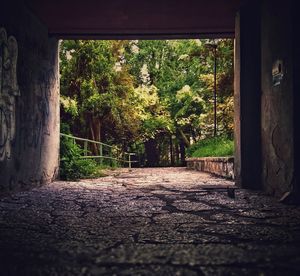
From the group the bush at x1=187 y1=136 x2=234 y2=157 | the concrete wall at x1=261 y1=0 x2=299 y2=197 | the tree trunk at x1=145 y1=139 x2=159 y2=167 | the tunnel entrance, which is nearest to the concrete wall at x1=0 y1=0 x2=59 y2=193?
the tunnel entrance

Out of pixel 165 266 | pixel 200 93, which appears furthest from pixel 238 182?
pixel 200 93

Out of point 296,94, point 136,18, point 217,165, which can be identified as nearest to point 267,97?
point 296,94

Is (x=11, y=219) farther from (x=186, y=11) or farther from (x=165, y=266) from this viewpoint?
(x=186, y=11)

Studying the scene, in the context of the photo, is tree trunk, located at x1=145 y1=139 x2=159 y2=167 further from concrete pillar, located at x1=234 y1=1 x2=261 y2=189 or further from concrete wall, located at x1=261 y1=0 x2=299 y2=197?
concrete wall, located at x1=261 y1=0 x2=299 y2=197

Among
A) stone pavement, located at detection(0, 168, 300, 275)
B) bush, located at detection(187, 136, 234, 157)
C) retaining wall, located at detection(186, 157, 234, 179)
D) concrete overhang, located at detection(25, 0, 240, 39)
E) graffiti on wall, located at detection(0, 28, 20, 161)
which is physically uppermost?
concrete overhang, located at detection(25, 0, 240, 39)

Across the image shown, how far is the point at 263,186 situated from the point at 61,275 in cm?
427

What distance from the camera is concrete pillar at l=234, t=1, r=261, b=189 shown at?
19.1 ft

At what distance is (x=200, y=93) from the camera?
72.3ft

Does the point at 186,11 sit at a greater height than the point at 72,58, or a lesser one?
lesser

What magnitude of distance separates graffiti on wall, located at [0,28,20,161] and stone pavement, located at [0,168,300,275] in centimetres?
88

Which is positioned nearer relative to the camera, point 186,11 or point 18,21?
point 18,21

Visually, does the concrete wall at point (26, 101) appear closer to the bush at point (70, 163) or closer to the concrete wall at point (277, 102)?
the bush at point (70, 163)

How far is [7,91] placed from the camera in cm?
508

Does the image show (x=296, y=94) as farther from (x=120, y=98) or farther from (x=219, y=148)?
(x=120, y=98)
